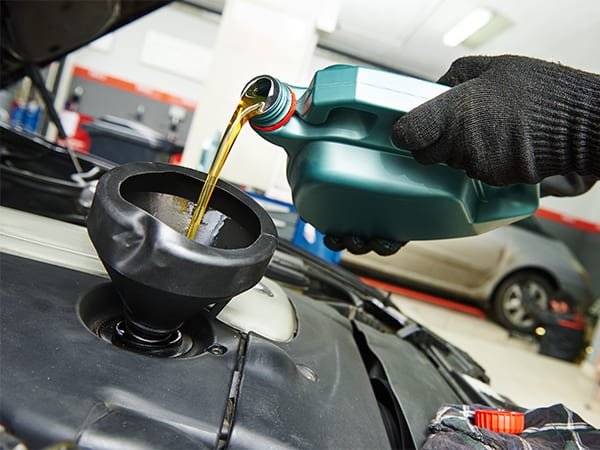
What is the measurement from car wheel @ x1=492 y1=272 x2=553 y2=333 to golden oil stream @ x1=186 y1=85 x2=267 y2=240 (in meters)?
4.64

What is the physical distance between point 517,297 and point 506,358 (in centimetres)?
159

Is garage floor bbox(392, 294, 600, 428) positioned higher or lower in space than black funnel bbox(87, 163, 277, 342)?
lower

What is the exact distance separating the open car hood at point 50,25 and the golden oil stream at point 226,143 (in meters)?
0.42

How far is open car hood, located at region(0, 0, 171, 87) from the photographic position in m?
0.84

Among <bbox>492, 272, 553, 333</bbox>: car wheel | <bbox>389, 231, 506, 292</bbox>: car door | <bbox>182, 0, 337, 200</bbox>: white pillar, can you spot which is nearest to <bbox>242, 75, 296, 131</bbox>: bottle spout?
<bbox>182, 0, 337, 200</bbox>: white pillar

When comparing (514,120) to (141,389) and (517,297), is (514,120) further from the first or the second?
(517,297)

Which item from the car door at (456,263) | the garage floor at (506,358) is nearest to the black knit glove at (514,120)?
the garage floor at (506,358)

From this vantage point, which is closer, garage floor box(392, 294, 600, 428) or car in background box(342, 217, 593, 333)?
garage floor box(392, 294, 600, 428)

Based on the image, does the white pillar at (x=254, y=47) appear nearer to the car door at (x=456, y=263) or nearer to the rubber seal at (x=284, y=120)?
the car door at (x=456, y=263)

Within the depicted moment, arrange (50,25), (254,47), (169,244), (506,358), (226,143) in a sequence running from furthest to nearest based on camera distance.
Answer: (506,358), (254,47), (50,25), (226,143), (169,244)

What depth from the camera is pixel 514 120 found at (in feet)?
1.98

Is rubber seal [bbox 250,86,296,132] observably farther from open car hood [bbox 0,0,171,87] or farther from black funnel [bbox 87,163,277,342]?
open car hood [bbox 0,0,171,87]

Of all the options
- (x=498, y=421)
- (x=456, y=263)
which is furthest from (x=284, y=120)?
(x=456, y=263)

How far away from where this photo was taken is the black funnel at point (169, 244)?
1.48 ft
